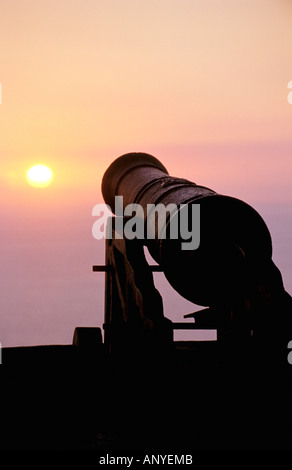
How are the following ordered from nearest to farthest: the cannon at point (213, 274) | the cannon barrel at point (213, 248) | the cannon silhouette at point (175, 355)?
the cannon silhouette at point (175, 355)
the cannon at point (213, 274)
the cannon barrel at point (213, 248)

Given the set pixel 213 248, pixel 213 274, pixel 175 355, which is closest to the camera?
pixel 175 355

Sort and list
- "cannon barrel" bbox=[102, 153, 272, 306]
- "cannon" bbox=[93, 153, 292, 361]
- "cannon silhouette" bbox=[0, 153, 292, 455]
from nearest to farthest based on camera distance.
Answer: "cannon silhouette" bbox=[0, 153, 292, 455], "cannon" bbox=[93, 153, 292, 361], "cannon barrel" bbox=[102, 153, 272, 306]

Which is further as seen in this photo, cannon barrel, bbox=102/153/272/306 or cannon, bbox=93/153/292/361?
cannon barrel, bbox=102/153/272/306

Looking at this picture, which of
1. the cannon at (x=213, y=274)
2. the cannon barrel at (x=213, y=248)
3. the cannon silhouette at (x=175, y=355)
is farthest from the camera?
the cannon barrel at (x=213, y=248)

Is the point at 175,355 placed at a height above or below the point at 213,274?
below

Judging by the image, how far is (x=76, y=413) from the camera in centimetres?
812

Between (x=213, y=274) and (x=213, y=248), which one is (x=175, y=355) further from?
(x=213, y=248)

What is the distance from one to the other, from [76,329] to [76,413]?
7.24 ft

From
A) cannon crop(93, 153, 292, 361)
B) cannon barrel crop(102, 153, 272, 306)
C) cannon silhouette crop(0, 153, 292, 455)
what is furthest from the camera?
cannon barrel crop(102, 153, 272, 306)

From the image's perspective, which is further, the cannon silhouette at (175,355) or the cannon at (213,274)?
the cannon at (213,274)

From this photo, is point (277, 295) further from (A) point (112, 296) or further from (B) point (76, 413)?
(A) point (112, 296)

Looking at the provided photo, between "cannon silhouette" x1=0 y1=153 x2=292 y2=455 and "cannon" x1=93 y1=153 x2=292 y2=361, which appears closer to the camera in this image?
"cannon silhouette" x1=0 y1=153 x2=292 y2=455

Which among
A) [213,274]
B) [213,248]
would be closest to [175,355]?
[213,274]
